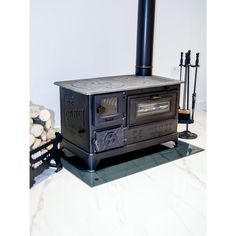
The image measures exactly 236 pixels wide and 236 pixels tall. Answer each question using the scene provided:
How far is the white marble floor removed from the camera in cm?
153

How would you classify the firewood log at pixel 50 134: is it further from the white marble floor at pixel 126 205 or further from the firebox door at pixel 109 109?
the firebox door at pixel 109 109

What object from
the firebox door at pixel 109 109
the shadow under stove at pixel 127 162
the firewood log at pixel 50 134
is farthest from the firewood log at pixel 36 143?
the firebox door at pixel 109 109

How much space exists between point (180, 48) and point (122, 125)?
160 cm

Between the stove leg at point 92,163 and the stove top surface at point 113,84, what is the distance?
446 millimetres

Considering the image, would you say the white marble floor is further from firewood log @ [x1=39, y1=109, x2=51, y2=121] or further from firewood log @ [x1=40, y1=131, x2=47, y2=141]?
firewood log @ [x1=39, y1=109, x2=51, y2=121]

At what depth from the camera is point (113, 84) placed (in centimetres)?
230

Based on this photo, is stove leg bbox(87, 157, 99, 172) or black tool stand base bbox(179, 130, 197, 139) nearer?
stove leg bbox(87, 157, 99, 172)

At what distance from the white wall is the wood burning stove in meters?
0.34

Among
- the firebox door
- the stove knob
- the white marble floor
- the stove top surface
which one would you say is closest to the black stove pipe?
the stove top surface

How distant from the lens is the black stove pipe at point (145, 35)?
8.25ft

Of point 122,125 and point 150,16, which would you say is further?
point 150,16
